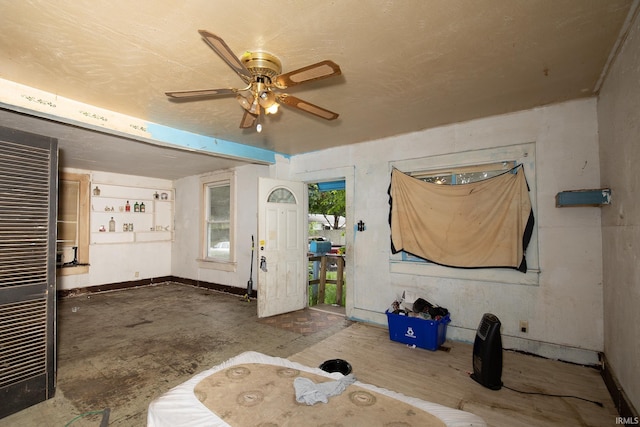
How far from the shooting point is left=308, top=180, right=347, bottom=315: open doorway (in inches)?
223

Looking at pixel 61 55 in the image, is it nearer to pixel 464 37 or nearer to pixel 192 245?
pixel 464 37

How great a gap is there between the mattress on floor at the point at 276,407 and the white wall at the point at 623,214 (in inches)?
62.0

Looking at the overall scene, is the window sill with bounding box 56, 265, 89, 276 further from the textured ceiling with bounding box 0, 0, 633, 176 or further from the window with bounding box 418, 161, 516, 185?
the window with bounding box 418, 161, 516, 185

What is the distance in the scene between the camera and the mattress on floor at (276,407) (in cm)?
135

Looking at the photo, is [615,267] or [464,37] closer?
[464,37]

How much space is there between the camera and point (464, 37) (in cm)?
200

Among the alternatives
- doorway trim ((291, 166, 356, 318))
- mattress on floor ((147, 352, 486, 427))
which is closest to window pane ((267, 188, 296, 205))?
doorway trim ((291, 166, 356, 318))

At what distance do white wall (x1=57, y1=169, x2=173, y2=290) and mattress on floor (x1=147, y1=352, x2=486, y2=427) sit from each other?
616cm

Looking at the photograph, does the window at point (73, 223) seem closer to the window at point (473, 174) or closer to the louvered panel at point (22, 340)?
the louvered panel at point (22, 340)

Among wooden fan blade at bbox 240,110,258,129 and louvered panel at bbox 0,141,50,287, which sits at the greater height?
wooden fan blade at bbox 240,110,258,129

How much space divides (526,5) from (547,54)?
704mm

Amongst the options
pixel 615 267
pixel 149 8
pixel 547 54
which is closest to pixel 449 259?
pixel 615 267

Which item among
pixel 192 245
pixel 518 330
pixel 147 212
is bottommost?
pixel 518 330

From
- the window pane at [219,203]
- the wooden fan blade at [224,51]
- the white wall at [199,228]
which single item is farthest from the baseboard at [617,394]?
the window pane at [219,203]
